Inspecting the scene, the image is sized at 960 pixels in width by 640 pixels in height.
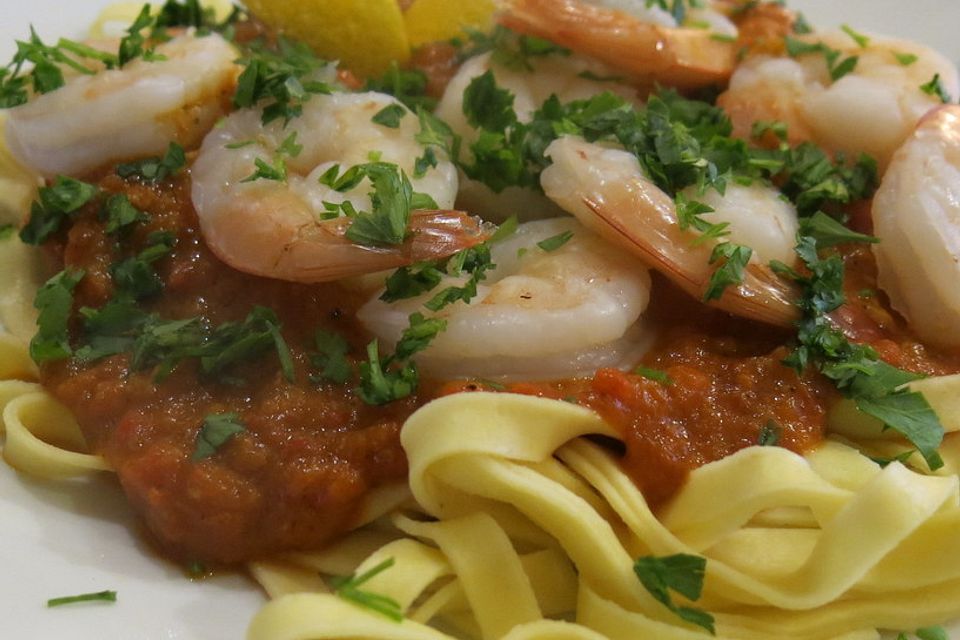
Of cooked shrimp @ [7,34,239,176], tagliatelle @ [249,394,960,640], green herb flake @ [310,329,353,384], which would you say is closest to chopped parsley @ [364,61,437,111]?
cooked shrimp @ [7,34,239,176]

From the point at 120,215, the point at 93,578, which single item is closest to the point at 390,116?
the point at 120,215

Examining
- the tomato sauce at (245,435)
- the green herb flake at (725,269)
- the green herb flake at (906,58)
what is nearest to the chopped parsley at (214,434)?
the tomato sauce at (245,435)

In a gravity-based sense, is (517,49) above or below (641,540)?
above

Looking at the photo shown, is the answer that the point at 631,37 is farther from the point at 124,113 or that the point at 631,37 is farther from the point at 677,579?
the point at 677,579

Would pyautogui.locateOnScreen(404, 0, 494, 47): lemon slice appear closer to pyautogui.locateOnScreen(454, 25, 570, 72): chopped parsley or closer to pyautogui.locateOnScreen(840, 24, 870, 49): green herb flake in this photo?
pyautogui.locateOnScreen(454, 25, 570, 72): chopped parsley

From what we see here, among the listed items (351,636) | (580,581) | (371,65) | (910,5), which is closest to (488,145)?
(371,65)

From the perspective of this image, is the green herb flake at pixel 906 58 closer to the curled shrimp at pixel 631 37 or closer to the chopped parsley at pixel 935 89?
the chopped parsley at pixel 935 89
